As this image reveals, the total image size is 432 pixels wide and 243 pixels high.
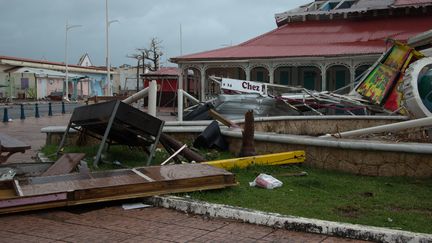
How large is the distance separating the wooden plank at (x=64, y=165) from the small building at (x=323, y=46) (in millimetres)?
17909

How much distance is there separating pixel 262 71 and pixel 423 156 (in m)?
22.1

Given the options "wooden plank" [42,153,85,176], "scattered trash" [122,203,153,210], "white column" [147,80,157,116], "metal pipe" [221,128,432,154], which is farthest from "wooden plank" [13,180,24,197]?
"metal pipe" [221,128,432,154]

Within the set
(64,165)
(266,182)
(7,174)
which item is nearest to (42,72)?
(64,165)

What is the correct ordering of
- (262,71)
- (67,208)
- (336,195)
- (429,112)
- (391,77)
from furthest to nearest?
(262,71) → (391,77) → (429,112) → (336,195) → (67,208)

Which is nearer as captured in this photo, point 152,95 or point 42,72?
point 152,95

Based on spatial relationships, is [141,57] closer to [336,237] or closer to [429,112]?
[429,112]

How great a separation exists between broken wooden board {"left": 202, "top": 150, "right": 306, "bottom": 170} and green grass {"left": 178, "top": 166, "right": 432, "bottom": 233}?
0.16 metres

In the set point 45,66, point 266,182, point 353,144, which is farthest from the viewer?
point 45,66

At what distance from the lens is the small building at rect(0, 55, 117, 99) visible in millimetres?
52344

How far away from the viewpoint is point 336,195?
6.90 m

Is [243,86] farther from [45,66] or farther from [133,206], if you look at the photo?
[45,66]

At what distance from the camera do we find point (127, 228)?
5.34m

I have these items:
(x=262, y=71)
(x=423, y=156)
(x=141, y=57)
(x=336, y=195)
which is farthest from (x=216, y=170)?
(x=141, y=57)

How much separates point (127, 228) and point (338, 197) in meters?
2.99
